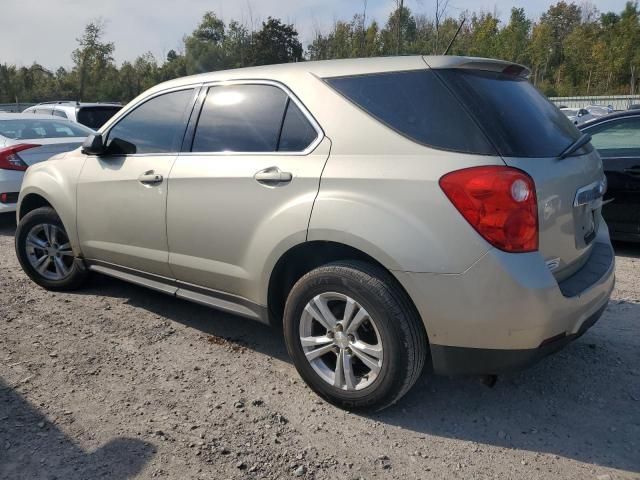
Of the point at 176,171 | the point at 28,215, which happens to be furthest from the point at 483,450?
the point at 28,215

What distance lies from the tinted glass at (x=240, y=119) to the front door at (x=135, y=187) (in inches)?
8.7

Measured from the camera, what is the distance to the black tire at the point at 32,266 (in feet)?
14.6

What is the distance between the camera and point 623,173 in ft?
17.6

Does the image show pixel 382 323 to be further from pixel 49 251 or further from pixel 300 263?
pixel 49 251

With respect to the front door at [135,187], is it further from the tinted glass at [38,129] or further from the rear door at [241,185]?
the tinted glass at [38,129]

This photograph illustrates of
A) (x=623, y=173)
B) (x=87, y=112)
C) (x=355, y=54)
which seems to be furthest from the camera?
(x=355, y=54)

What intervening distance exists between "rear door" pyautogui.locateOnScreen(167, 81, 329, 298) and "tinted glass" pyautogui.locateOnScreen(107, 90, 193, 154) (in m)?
0.21

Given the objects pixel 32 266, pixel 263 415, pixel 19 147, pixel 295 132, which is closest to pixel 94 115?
pixel 19 147

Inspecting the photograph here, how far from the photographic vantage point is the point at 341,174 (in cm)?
267

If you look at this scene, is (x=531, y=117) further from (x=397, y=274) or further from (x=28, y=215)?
(x=28, y=215)

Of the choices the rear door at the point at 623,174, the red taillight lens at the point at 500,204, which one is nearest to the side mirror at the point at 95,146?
the red taillight lens at the point at 500,204

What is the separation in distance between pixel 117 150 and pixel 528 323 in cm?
298

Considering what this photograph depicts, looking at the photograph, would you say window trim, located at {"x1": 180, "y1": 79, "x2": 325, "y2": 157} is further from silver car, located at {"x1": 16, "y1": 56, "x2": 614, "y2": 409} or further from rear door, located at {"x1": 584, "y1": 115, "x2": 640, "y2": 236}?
rear door, located at {"x1": 584, "y1": 115, "x2": 640, "y2": 236}

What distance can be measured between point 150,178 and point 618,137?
4686 millimetres
